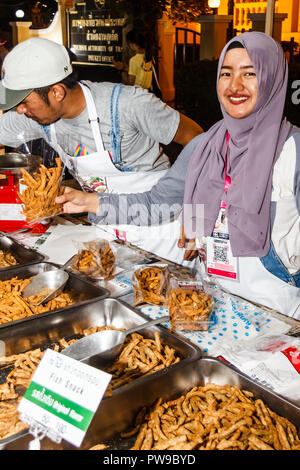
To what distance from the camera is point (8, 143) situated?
8.60ft

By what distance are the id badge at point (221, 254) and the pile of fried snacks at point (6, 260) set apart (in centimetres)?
90

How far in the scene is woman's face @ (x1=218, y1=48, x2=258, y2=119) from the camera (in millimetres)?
1607

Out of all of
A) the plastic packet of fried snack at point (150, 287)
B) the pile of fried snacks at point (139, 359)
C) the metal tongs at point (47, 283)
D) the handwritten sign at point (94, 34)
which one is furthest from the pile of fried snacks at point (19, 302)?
the handwritten sign at point (94, 34)

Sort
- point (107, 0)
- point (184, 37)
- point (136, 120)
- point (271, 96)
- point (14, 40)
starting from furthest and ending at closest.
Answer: point (184, 37) < point (107, 0) < point (14, 40) < point (136, 120) < point (271, 96)

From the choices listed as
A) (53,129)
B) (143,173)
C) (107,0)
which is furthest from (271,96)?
(107,0)

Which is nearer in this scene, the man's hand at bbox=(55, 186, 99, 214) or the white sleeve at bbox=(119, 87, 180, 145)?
the man's hand at bbox=(55, 186, 99, 214)

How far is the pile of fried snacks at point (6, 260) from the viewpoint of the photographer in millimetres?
2100

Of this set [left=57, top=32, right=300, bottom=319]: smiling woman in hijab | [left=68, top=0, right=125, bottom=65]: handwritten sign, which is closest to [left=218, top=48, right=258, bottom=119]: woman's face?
[left=57, top=32, right=300, bottom=319]: smiling woman in hijab

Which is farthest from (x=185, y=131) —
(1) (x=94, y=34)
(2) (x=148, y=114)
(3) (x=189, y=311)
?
(1) (x=94, y=34)

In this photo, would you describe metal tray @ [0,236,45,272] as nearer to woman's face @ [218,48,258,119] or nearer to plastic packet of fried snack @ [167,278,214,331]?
plastic packet of fried snack @ [167,278,214,331]

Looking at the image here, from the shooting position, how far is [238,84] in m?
1.61

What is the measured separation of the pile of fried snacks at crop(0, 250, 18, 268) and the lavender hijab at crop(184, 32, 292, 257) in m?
0.94
